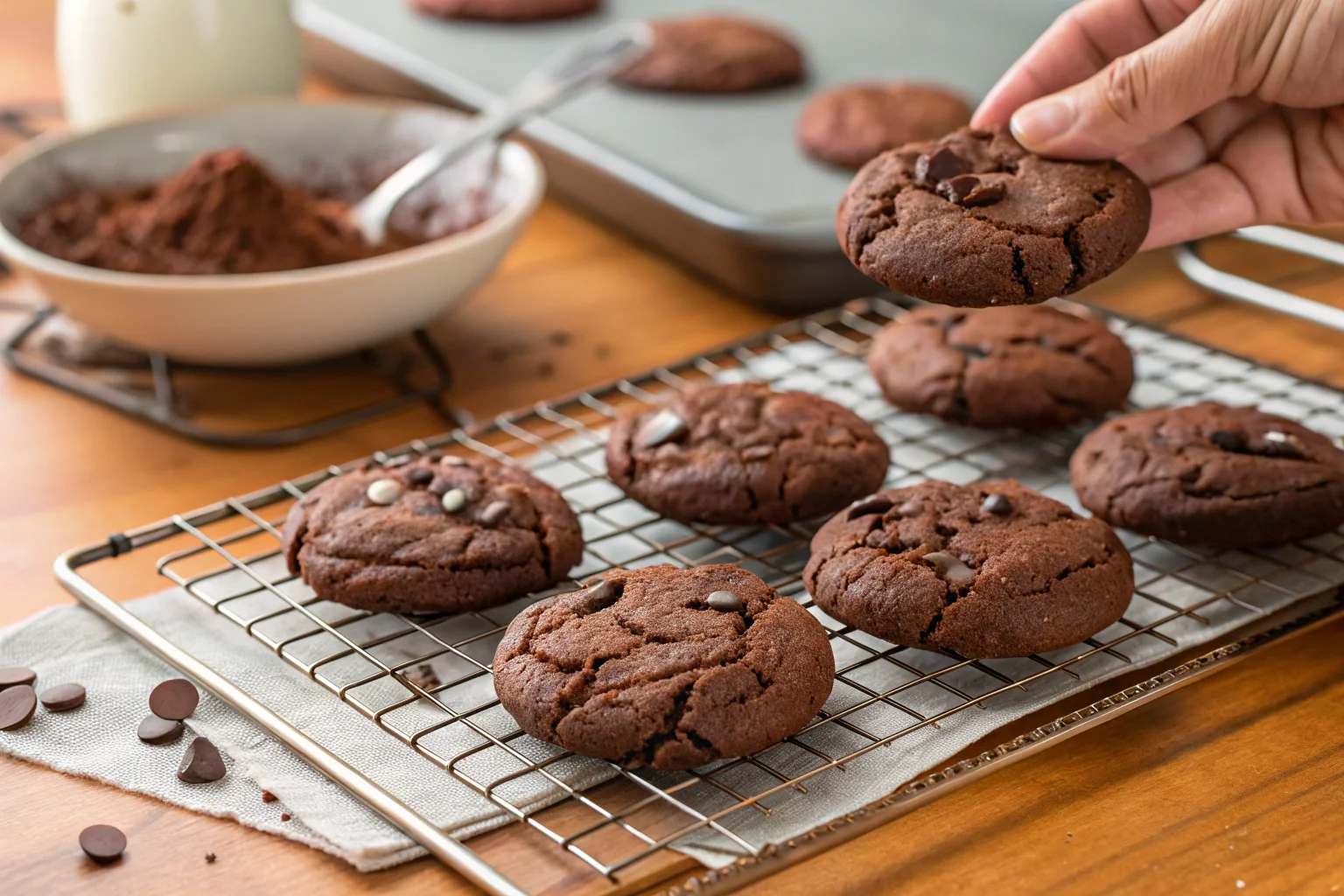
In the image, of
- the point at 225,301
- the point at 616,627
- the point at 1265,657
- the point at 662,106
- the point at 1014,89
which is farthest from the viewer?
the point at 662,106

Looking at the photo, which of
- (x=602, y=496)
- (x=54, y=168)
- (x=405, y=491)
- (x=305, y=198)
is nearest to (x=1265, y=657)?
(x=602, y=496)

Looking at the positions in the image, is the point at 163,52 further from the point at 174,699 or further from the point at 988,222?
the point at 988,222

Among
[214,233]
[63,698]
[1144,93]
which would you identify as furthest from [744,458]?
[214,233]

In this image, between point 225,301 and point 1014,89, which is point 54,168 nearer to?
point 225,301

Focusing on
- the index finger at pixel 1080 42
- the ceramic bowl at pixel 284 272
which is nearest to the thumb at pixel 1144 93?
the index finger at pixel 1080 42

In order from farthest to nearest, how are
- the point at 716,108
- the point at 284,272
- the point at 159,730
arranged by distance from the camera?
the point at 716,108
the point at 284,272
the point at 159,730

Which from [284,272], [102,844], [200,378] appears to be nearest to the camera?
[102,844]
